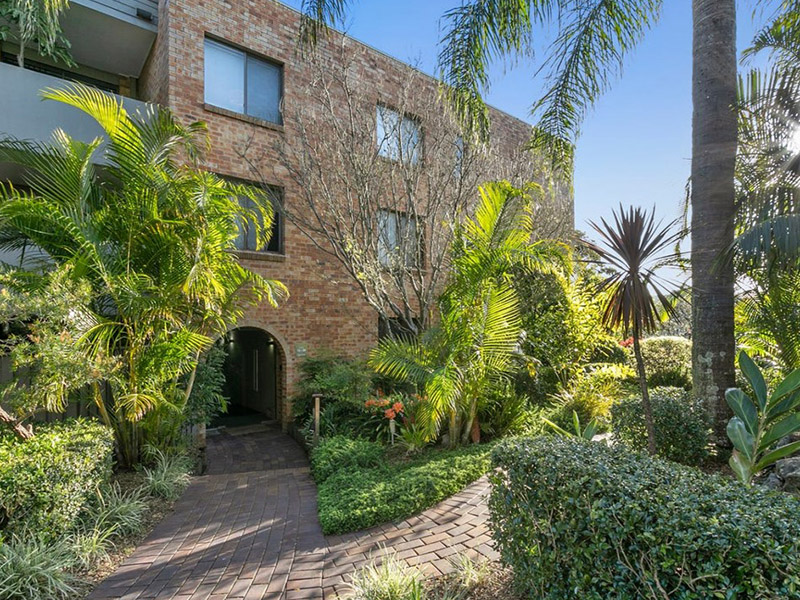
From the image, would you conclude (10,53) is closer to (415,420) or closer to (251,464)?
(251,464)

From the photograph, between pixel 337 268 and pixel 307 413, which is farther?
pixel 337 268

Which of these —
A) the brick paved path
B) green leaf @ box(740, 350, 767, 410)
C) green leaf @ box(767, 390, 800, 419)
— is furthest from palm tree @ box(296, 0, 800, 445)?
the brick paved path

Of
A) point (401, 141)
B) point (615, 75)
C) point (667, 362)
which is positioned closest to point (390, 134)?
point (401, 141)

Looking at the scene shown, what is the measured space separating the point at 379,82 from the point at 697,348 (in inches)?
330

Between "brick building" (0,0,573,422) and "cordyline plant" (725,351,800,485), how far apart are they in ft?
18.9

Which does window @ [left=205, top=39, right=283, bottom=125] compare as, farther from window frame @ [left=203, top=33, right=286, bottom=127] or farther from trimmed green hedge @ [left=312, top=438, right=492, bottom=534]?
trimmed green hedge @ [left=312, top=438, right=492, bottom=534]

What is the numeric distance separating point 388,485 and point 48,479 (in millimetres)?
3083

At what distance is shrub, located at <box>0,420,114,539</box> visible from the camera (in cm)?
346

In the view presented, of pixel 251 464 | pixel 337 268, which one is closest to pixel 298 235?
pixel 337 268

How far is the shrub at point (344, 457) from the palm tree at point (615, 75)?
399cm

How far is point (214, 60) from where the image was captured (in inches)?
318

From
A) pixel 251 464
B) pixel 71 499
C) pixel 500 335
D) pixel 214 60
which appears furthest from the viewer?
pixel 214 60

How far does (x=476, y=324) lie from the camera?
5.86 m

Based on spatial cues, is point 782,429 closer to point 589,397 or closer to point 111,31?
→ point 589,397
